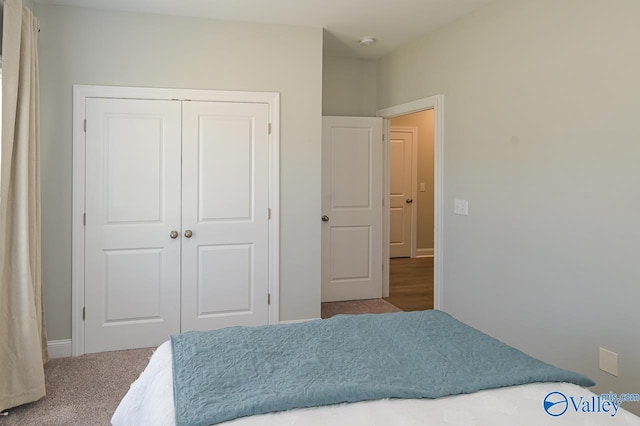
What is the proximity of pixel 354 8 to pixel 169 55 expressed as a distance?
4.67 feet

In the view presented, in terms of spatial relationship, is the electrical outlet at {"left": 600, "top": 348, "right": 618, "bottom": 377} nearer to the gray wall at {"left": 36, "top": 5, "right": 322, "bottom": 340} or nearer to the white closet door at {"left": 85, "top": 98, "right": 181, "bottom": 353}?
the gray wall at {"left": 36, "top": 5, "right": 322, "bottom": 340}

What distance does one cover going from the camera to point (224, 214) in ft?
12.4

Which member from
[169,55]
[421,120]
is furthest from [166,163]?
[421,120]

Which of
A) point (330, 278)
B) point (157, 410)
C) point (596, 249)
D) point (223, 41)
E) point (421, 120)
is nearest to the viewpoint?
point (157, 410)

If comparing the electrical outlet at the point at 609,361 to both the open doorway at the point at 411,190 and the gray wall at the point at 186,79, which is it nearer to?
the gray wall at the point at 186,79

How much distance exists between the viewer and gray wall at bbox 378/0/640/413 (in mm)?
2430

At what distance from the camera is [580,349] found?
8.80 ft

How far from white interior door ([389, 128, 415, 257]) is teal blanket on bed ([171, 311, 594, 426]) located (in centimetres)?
529

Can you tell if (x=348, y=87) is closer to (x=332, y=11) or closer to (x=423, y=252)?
(x=332, y=11)

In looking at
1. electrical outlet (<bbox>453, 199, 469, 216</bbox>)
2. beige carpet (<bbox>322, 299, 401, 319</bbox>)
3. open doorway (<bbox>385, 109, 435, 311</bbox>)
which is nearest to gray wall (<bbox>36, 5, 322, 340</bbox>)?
beige carpet (<bbox>322, 299, 401, 319</bbox>)

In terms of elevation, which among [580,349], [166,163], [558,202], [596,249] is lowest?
[580,349]

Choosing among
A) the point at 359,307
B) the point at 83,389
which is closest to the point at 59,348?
the point at 83,389

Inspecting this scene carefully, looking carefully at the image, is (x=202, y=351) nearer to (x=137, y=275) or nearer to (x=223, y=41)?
(x=137, y=275)

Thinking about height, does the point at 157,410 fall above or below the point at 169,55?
below
